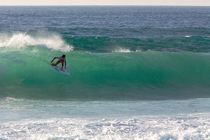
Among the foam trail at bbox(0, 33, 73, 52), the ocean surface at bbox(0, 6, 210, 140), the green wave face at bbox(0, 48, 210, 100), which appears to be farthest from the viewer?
the foam trail at bbox(0, 33, 73, 52)

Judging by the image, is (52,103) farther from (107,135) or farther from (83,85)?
(107,135)

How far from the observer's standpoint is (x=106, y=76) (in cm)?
2220

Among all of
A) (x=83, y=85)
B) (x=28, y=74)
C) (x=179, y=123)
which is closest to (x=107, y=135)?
(x=179, y=123)

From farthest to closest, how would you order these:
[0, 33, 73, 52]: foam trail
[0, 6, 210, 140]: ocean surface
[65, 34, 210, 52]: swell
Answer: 1. [65, 34, 210, 52]: swell
2. [0, 33, 73, 52]: foam trail
3. [0, 6, 210, 140]: ocean surface

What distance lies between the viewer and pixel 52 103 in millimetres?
17000

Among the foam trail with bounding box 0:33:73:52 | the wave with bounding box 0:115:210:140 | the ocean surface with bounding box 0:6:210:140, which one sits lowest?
the wave with bounding box 0:115:210:140

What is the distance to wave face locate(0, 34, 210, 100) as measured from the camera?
19.5 m

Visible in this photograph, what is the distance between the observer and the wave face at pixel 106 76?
1947cm

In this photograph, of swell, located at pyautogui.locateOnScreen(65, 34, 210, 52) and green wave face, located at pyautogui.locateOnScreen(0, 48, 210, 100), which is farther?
swell, located at pyautogui.locateOnScreen(65, 34, 210, 52)

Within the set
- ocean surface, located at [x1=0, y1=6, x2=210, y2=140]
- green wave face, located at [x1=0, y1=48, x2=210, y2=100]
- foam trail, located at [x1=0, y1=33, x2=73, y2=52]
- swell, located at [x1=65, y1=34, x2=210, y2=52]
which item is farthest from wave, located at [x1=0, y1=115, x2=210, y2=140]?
swell, located at [x1=65, y1=34, x2=210, y2=52]

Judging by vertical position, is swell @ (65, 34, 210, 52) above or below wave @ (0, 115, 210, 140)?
above

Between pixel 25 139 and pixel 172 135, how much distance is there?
329cm

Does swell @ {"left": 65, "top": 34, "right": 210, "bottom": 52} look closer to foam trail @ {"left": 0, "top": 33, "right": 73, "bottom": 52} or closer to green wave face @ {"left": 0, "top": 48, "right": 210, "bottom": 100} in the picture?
foam trail @ {"left": 0, "top": 33, "right": 73, "bottom": 52}

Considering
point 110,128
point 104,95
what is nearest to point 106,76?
point 104,95
